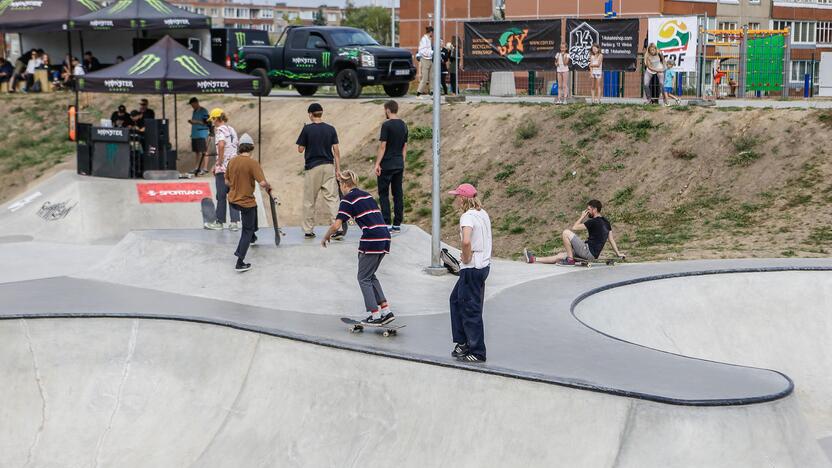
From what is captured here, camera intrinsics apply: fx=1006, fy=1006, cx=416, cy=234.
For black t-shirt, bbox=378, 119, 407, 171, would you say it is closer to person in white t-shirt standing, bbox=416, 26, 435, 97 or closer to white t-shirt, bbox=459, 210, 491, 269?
white t-shirt, bbox=459, 210, 491, 269

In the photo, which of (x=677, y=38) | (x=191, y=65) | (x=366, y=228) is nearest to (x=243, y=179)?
(x=366, y=228)

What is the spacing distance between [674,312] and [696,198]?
300 inches

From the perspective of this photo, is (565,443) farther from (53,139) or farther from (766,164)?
(53,139)

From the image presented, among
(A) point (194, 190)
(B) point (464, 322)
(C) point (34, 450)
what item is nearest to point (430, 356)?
(B) point (464, 322)

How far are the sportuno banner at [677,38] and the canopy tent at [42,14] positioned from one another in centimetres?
2006

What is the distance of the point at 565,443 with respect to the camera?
8570 millimetres

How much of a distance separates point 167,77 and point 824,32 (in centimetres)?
4702

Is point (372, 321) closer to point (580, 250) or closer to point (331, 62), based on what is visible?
point (580, 250)

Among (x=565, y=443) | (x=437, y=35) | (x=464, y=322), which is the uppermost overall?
(x=437, y=35)

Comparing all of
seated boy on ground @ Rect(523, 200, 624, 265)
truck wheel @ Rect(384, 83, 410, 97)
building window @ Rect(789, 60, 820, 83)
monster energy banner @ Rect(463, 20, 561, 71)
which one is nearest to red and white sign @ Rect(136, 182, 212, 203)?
seated boy on ground @ Rect(523, 200, 624, 265)

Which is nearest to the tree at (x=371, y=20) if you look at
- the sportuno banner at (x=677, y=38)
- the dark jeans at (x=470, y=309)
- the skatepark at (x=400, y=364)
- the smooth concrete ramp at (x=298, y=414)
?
the sportuno banner at (x=677, y=38)

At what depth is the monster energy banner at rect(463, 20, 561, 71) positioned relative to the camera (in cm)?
2809

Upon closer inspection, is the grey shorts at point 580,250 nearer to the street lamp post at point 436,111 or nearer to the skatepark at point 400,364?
the skatepark at point 400,364

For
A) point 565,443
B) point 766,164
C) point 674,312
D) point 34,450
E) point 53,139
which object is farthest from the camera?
point 53,139
